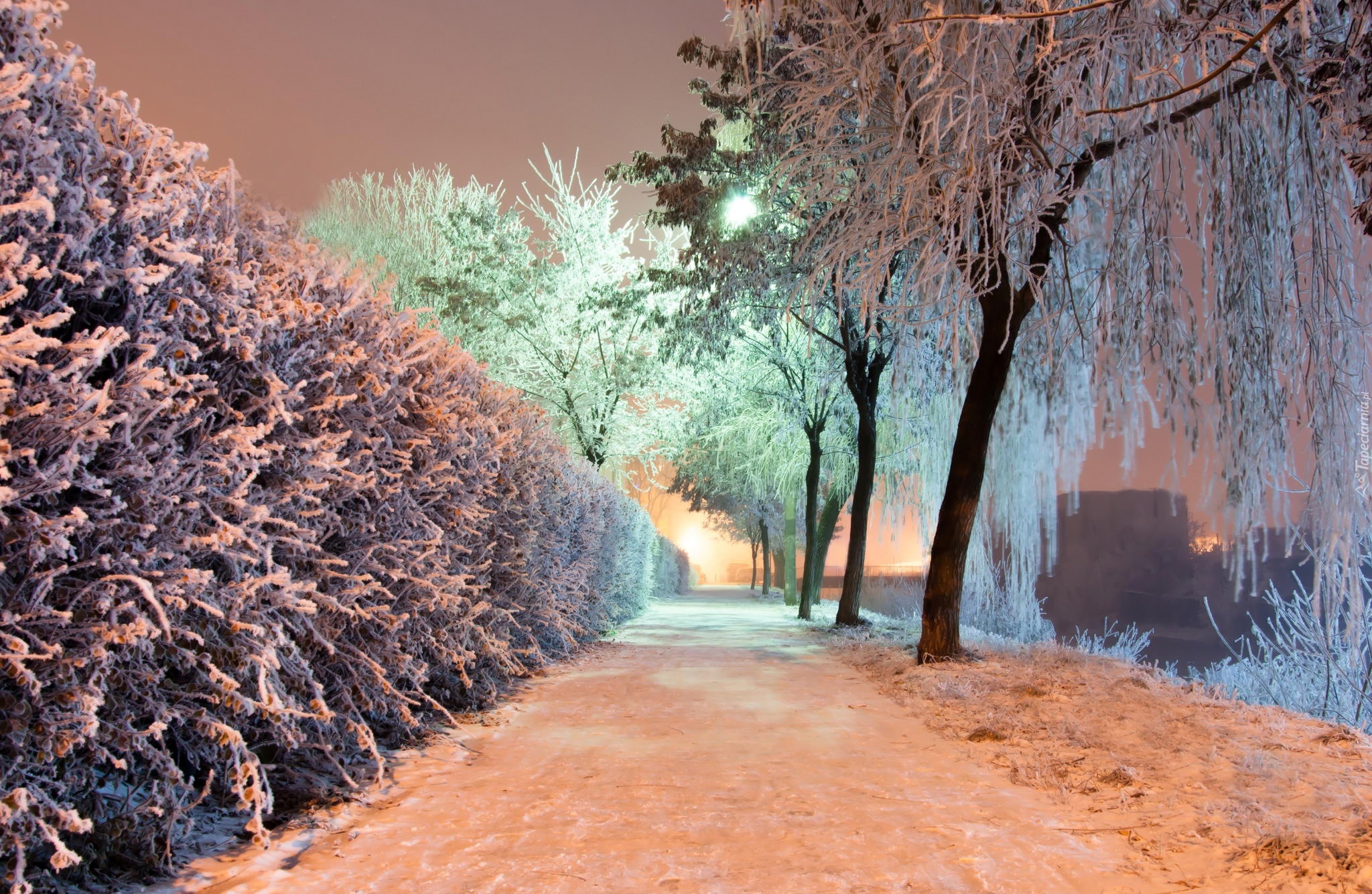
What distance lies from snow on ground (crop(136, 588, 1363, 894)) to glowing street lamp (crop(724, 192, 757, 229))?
6.81m

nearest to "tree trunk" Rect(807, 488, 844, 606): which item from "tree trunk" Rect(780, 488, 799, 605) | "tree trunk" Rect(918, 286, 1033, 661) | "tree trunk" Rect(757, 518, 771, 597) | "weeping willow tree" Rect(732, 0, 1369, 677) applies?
"tree trunk" Rect(780, 488, 799, 605)

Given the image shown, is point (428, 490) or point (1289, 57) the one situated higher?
point (1289, 57)

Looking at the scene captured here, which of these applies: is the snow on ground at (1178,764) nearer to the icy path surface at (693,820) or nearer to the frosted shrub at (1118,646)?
the icy path surface at (693,820)

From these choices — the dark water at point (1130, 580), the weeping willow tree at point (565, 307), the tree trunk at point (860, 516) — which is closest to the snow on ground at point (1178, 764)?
the tree trunk at point (860, 516)

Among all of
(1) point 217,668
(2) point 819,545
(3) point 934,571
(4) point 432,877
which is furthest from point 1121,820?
(2) point 819,545

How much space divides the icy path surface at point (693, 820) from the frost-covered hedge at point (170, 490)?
12.9 inches

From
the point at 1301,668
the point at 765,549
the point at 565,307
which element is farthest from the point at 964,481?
the point at 765,549

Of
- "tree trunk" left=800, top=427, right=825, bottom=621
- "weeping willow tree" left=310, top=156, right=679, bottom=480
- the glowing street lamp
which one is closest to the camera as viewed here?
Result: the glowing street lamp

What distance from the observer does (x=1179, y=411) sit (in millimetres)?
5844

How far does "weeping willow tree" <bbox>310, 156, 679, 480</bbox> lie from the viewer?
1694 cm

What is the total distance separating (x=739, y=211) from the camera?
10172 mm

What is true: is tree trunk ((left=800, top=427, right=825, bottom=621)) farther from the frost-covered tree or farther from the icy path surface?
the icy path surface

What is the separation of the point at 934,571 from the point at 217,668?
5918 millimetres

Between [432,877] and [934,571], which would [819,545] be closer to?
[934,571]
